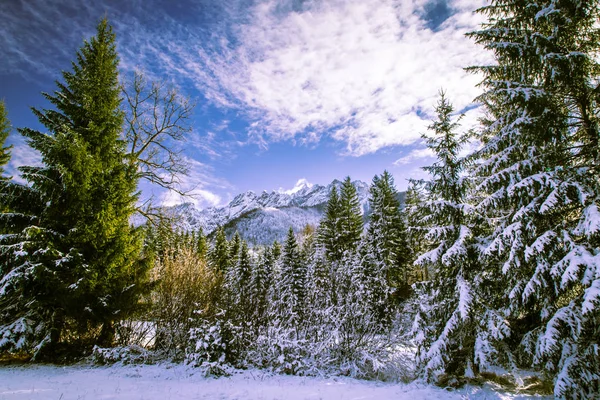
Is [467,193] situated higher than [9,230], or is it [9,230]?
[467,193]

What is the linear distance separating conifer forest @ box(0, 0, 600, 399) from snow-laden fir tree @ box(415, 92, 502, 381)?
0.16ft

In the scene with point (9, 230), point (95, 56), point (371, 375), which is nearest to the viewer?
point (9, 230)

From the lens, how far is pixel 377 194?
79.5 feet

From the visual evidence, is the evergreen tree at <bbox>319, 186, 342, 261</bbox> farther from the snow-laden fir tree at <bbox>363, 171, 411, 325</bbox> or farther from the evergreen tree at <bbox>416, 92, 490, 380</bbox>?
the evergreen tree at <bbox>416, 92, 490, 380</bbox>

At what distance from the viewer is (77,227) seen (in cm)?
808

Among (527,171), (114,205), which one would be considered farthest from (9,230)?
(527,171)

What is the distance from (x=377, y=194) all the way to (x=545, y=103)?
18.1 meters

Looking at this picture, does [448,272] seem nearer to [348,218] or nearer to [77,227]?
[77,227]

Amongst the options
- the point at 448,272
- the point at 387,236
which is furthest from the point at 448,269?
the point at 387,236

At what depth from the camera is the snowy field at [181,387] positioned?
18.0 ft

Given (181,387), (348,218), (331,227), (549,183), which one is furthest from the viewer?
(331,227)

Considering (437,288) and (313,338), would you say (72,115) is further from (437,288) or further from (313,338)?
A: (437,288)

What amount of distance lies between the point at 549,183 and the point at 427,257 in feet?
→ 10.8

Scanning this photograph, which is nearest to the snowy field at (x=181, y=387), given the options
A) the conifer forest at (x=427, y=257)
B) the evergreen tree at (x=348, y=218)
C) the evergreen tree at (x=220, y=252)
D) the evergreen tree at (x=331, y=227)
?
the conifer forest at (x=427, y=257)
